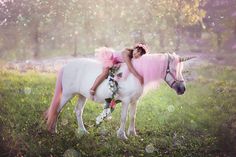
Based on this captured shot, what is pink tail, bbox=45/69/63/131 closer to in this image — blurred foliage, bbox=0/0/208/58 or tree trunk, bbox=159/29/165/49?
blurred foliage, bbox=0/0/208/58

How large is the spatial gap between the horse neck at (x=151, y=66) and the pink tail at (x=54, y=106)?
18.5 inches

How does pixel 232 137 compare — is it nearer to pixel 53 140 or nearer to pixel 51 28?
pixel 53 140

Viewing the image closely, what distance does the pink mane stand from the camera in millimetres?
2721

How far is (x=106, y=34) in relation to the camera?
2967mm

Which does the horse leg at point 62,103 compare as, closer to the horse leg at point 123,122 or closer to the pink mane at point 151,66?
the horse leg at point 123,122

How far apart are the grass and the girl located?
0.62ft

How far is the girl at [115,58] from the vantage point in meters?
2.73

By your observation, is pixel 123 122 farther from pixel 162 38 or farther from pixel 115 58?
pixel 162 38

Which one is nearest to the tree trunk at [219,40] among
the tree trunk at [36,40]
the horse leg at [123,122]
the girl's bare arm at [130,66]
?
the girl's bare arm at [130,66]

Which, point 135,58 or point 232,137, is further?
point 232,137

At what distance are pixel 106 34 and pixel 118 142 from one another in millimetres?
633

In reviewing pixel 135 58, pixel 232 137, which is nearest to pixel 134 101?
pixel 135 58

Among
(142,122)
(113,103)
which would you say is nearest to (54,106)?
(113,103)

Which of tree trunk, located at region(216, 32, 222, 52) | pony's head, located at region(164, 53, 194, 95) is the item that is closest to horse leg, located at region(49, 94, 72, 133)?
pony's head, located at region(164, 53, 194, 95)
